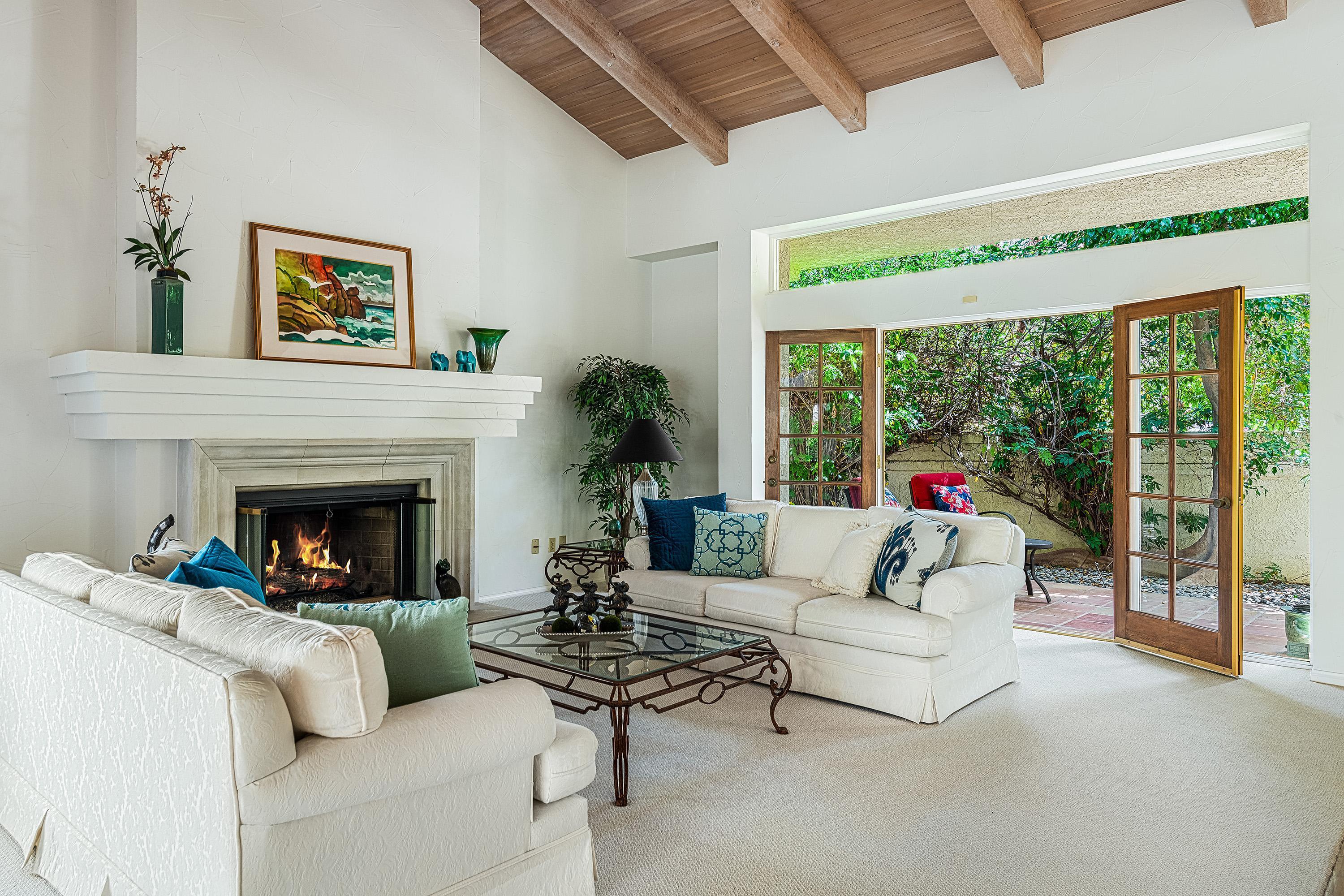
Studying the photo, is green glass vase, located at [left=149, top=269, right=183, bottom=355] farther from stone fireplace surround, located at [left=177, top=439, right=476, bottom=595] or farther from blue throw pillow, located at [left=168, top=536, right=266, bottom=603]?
blue throw pillow, located at [left=168, top=536, right=266, bottom=603]

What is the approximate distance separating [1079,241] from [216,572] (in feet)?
18.3

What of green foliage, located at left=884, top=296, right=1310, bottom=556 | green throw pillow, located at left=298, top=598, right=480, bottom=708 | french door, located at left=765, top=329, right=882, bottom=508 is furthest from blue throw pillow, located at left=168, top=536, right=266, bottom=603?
green foliage, located at left=884, top=296, right=1310, bottom=556

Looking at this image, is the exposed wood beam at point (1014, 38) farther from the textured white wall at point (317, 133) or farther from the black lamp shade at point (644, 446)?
the textured white wall at point (317, 133)

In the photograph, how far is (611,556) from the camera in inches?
218

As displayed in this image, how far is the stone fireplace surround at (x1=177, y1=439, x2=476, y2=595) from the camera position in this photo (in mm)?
4309

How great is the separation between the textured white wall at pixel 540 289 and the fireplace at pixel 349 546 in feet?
2.14

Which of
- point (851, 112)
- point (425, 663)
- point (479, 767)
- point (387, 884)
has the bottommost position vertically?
point (387, 884)

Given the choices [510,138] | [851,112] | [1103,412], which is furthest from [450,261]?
[1103,412]

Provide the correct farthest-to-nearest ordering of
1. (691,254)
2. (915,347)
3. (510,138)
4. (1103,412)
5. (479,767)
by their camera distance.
A: (915,347) < (1103,412) < (691,254) < (510,138) < (479,767)

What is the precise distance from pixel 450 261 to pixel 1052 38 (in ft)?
12.4

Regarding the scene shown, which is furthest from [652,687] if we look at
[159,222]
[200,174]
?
[200,174]

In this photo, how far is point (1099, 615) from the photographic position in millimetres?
5805

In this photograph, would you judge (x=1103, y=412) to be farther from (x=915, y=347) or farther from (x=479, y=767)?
(x=479, y=767)

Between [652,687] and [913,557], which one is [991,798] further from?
[652,687]
